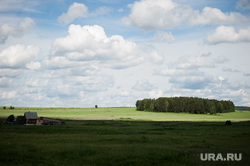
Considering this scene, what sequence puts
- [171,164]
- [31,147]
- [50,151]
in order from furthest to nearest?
[31,147] < [50,151] < [171,164]

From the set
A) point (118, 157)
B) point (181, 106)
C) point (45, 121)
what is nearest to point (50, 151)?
point (118, 157)

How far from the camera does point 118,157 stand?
28.9 m

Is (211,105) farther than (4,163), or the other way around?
(211,105)

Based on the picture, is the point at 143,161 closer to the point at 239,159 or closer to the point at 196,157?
the point at 196,157

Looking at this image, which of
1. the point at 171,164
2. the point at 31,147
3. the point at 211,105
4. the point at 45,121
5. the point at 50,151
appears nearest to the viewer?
the point at 171,164

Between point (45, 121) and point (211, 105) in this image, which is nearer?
point (45, 121)

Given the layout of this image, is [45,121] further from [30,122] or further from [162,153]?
[162,153]

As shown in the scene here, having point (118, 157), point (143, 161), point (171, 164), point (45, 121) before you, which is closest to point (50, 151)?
point (118, 157)

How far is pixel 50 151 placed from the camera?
32.4 metres

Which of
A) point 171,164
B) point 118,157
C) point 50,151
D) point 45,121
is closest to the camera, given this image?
point 171,164

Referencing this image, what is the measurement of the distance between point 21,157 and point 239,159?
23830mm

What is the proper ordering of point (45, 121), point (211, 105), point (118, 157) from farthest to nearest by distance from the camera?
1. point (211, 105)
2. point (45, 121)
3. point (118, 157)

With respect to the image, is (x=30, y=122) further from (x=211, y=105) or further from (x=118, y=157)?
(x=211, y=105)

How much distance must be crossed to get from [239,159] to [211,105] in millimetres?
168899
